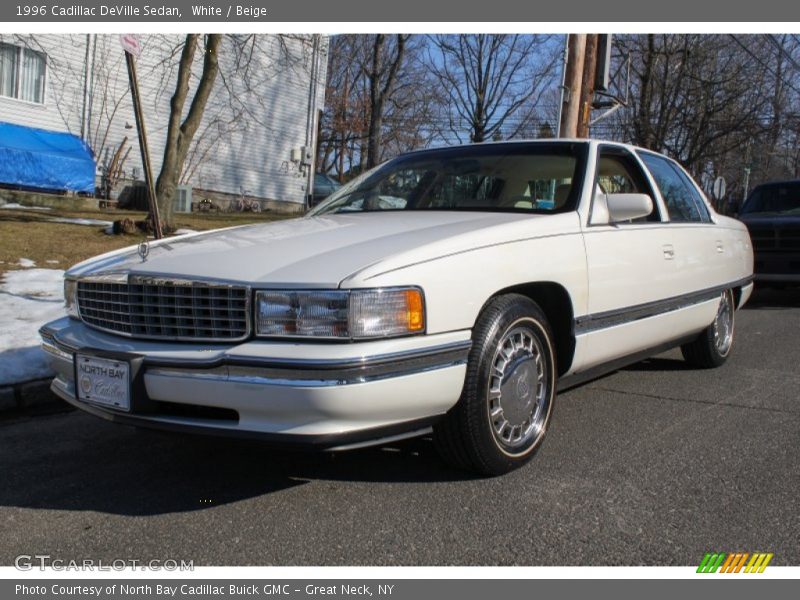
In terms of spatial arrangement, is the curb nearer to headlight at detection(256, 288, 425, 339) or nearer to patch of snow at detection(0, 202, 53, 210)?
headlight at detection(256, 288, 425, 339)

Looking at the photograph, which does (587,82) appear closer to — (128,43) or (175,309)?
(128,43)

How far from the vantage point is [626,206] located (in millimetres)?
4094

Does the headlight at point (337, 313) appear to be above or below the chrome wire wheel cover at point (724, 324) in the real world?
above

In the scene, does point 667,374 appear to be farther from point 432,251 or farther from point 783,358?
point 432,251

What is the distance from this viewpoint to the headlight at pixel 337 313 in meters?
2.81

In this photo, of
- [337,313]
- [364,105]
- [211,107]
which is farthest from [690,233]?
[364,105]

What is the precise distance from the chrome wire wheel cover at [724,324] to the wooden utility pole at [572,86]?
510cm

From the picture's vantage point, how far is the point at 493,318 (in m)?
3.25

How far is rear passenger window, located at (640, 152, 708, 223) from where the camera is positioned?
5.14 meters

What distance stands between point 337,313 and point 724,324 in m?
4.21

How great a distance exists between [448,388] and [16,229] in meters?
9.99

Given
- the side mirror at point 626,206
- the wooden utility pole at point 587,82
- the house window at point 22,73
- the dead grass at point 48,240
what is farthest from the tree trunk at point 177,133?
the side mirror at point 626,206

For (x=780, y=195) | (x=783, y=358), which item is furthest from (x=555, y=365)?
(x=780, y=195)

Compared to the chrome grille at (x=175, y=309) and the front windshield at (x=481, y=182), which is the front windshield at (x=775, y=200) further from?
the chrome grille at (x=175, y=309)
